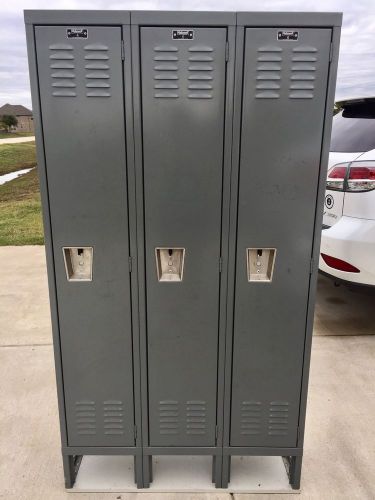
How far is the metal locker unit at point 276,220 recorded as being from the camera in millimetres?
1734

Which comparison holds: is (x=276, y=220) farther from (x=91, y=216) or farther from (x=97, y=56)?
(x=97, y=56)

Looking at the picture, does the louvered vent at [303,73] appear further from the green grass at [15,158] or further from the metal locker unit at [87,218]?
the green grass at [15,158]

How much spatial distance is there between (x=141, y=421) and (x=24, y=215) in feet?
26.4

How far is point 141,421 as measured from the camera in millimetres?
2162

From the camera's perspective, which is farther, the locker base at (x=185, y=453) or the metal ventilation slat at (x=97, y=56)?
the locker base at (x=185, y=453)

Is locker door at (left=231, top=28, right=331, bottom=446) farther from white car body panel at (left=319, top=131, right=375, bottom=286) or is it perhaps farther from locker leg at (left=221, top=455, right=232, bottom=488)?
white car body panel at (left=319, top=131, right=375, bottom=286)

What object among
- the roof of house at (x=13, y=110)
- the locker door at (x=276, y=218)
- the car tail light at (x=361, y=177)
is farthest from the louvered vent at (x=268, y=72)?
the roof of house at (x=13, y=110)

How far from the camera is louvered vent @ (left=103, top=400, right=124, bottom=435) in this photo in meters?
2.14

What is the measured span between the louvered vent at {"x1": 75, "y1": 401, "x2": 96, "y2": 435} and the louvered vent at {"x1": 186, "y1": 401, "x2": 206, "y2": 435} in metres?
0.48

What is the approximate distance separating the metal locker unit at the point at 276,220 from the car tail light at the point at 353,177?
153cm

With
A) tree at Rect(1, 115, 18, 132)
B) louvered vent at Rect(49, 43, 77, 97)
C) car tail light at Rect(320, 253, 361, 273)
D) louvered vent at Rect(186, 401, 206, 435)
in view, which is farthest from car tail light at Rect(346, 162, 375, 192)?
tree at Rect(1, 115, 18, 132)

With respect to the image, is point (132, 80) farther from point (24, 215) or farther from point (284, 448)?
point (24, 215)

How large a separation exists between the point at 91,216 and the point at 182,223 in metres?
0.40

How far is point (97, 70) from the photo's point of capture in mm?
1736
